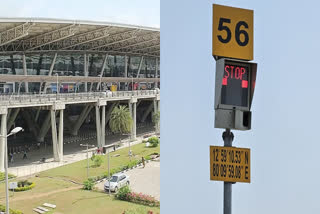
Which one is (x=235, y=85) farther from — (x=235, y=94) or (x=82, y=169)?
(x=82, y=169)

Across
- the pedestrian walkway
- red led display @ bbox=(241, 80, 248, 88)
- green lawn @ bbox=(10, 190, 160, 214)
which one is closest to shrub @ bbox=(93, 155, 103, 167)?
the pedestrian walkway

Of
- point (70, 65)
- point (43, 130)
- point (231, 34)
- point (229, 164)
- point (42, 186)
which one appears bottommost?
point (42, 186)

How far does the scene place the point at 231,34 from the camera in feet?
13.0

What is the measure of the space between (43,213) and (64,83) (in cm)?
2691

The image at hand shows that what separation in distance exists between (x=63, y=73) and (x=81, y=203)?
3025 centimetres

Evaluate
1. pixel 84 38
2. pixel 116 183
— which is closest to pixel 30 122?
pixel 84 38

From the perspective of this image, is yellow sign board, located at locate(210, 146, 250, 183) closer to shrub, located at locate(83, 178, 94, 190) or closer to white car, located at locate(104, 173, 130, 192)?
white car, located at locate(104, 173, 130, 192)

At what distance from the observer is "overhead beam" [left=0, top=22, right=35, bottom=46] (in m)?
32.8

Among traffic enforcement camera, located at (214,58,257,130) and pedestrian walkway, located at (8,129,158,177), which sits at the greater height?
traffic enforcement camera, located at (214,58,257,130)

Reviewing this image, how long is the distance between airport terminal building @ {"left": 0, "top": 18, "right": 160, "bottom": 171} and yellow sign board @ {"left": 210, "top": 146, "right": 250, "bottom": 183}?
25223 millimetres

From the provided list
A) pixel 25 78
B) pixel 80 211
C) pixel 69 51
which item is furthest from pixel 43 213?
pixel 69 51

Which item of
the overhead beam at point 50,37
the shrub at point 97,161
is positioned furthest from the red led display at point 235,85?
the overhead beam at point 50,37

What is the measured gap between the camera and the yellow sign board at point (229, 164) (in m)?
4.03

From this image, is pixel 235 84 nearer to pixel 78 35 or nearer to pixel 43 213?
pixel 43 213
